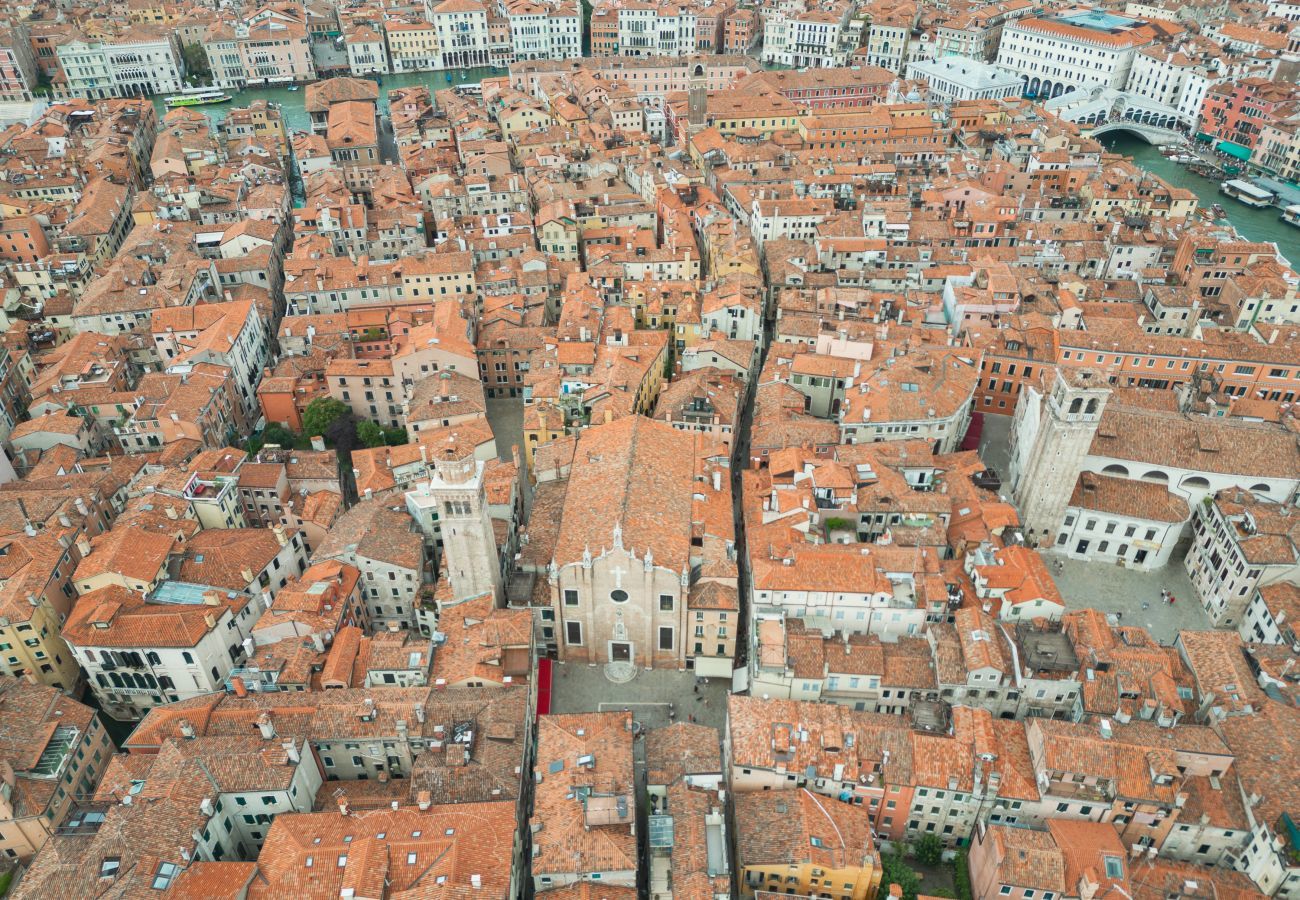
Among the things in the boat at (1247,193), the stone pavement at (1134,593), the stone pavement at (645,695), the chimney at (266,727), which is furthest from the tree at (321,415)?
the boat at (1247,193)

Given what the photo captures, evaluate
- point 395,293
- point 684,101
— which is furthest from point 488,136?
point 395,293

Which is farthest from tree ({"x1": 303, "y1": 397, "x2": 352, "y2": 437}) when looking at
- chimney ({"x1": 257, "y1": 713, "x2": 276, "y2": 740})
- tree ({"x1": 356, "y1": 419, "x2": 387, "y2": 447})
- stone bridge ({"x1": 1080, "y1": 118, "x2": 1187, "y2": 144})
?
stone bridge ({"x1": 1080, "y1": 118, "x2": 1187, "y2": 144})

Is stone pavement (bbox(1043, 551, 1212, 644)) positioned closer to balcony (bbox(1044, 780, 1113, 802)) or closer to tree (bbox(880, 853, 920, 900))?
balcony (bbox(1044, 780, 1113, 802))

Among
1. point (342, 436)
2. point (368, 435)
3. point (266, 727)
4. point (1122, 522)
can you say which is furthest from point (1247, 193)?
point (266, 727)

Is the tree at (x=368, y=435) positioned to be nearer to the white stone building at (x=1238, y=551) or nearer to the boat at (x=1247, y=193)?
the white stone building at (x=1238, y=551)

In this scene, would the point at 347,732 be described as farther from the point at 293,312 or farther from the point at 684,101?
the point at 684,101
